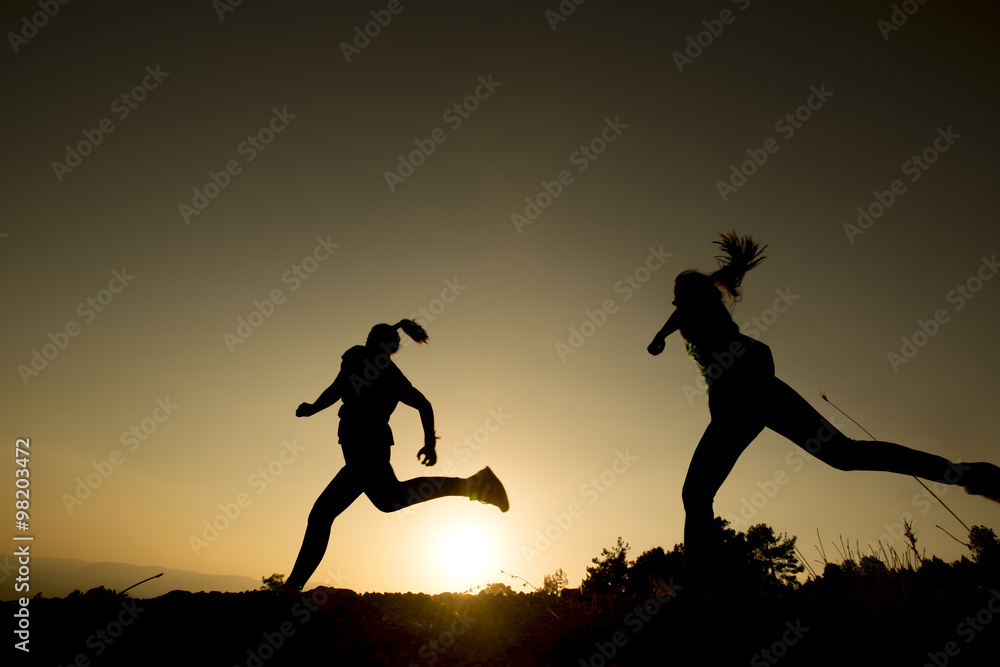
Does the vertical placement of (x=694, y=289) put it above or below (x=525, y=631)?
above

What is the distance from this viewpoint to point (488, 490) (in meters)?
3.57

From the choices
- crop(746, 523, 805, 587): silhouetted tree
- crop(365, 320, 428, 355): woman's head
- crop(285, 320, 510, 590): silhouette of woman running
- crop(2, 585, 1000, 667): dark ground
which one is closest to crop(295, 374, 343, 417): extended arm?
crop(285, 320, 510, 590): silhouette of woman running

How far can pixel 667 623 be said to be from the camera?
1976mm

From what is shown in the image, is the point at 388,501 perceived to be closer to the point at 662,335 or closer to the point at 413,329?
the point at 413,329

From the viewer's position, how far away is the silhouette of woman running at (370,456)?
3.29 metres

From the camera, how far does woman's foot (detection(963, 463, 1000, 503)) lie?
2.32 m

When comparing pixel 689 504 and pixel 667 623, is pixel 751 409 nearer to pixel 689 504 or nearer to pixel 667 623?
pixel 689 504

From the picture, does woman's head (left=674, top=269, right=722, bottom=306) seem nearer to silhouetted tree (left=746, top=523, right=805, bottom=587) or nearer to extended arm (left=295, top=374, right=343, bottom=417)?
extended arm (left=295, top=374, right=343, bottom=417)

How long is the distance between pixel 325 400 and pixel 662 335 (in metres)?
2.77

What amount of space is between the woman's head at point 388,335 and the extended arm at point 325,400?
0.42 m

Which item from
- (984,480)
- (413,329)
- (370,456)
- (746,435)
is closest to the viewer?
(984,480)

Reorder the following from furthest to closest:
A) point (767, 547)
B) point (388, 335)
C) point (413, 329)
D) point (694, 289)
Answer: point (767, 547) < point (413, 329) < point (388, 335) < point (694, 289)

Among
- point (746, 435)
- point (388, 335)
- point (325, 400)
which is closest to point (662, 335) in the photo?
point (746, 435)

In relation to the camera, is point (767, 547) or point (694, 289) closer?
point (694, 289)
